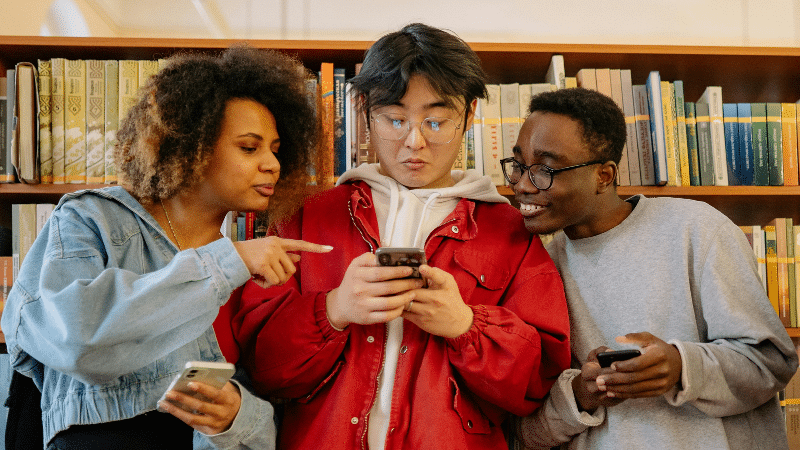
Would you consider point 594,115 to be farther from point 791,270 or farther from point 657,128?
point 791,270

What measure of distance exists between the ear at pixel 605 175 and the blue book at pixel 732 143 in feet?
2.61

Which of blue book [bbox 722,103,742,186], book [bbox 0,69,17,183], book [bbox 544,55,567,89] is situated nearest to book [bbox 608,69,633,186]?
book [bbox 544,55,567,89]

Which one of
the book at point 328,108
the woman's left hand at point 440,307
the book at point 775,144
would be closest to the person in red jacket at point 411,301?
the woman's left hand at point 440,307

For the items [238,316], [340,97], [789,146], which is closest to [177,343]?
[238,316]

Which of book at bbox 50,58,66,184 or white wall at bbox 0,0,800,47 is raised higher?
white wall at bbox 0,0,800,47

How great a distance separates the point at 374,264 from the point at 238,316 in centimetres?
40

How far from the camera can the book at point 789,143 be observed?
6.95 feet

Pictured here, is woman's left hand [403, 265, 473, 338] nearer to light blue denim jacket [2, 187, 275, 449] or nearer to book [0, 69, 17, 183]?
light blue denim jacket [2, 187, 275, 449]

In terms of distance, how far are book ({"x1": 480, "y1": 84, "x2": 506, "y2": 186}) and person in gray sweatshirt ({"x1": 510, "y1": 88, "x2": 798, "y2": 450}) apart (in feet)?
1.48

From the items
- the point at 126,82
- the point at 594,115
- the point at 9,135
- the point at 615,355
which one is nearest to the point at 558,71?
the point at 594,115

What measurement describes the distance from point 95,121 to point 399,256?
1.40 m

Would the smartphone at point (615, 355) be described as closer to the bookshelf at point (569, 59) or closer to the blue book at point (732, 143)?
the bookshelf at point (569, 59)

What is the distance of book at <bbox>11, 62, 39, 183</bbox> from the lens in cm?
196

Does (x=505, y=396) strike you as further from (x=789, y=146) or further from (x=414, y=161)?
(x=789, y=146)
